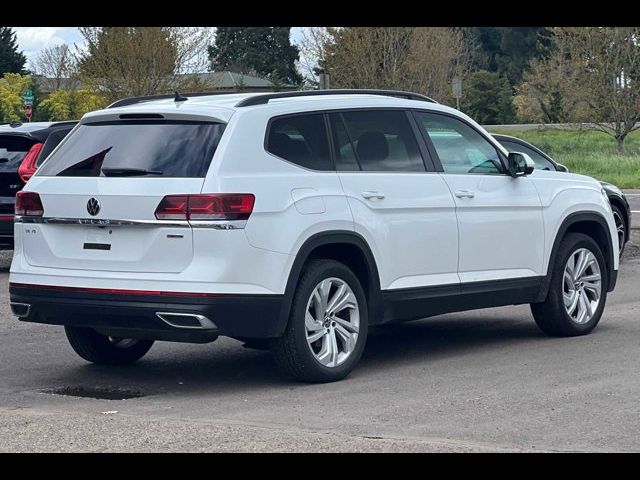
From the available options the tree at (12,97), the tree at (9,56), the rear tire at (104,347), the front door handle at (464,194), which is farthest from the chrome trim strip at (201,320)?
the tree at (9,56)

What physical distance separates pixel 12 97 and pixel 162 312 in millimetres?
54439

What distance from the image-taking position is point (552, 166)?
14227mm

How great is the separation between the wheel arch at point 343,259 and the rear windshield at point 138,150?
0.83m

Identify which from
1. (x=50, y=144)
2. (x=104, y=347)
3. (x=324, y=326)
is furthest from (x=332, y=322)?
(x=50, y=144)

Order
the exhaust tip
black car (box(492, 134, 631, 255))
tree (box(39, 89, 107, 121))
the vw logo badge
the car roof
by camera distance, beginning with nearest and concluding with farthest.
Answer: the vw logo badge < the car roof < the exhaust tip < black car (box(492, 134, 631, 255)) < tree (box(39, 89, 107, 121))

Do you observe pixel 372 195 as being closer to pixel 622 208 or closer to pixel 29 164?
pixel 622 208

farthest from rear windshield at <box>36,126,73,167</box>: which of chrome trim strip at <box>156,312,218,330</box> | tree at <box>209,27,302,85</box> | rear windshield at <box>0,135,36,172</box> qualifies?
tree at <box>209,27,302,85</box>

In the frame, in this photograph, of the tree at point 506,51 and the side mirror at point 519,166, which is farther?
the tree at point 506,51

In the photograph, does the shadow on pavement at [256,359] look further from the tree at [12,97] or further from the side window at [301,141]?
the tree at [12,97]

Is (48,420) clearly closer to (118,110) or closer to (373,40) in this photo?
(118,110)

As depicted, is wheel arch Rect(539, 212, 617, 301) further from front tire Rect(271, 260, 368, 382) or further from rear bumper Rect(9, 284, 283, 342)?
rear bumper Rect(9, 284, 283, 342)

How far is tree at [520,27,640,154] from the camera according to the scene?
40562 millimetres

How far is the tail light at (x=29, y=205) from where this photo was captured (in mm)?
8352
